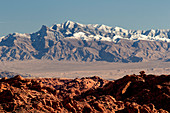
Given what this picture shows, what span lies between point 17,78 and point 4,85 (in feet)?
28.6

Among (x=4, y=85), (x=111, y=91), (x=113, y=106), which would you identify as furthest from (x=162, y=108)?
(x=4, y=85)

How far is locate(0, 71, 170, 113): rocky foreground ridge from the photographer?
186 feet

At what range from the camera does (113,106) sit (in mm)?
75938

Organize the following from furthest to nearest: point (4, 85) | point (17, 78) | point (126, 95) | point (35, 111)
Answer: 1. point (126, 95)
2. point (17, 78)
3. point (4, 85)
4. point (35, 111)

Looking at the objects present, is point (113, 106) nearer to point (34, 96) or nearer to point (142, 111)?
point (142, 111)

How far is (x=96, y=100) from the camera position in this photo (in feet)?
264

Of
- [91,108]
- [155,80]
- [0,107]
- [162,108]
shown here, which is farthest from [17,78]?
[155,80]

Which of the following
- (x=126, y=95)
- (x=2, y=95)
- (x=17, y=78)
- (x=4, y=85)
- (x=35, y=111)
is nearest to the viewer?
(x=35, y=111)

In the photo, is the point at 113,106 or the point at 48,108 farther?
the point at 113,106

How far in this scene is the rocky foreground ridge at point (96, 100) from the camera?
5678 centimetres

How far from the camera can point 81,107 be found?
6688 centimetres

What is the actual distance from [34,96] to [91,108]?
10.1m

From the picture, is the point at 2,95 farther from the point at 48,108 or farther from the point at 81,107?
the point at 81,107

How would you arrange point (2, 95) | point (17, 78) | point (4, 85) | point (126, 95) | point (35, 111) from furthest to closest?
point (126, 95)
point (17, 78)
point (4, 85)
point (2, 95)
point (35, 111)
